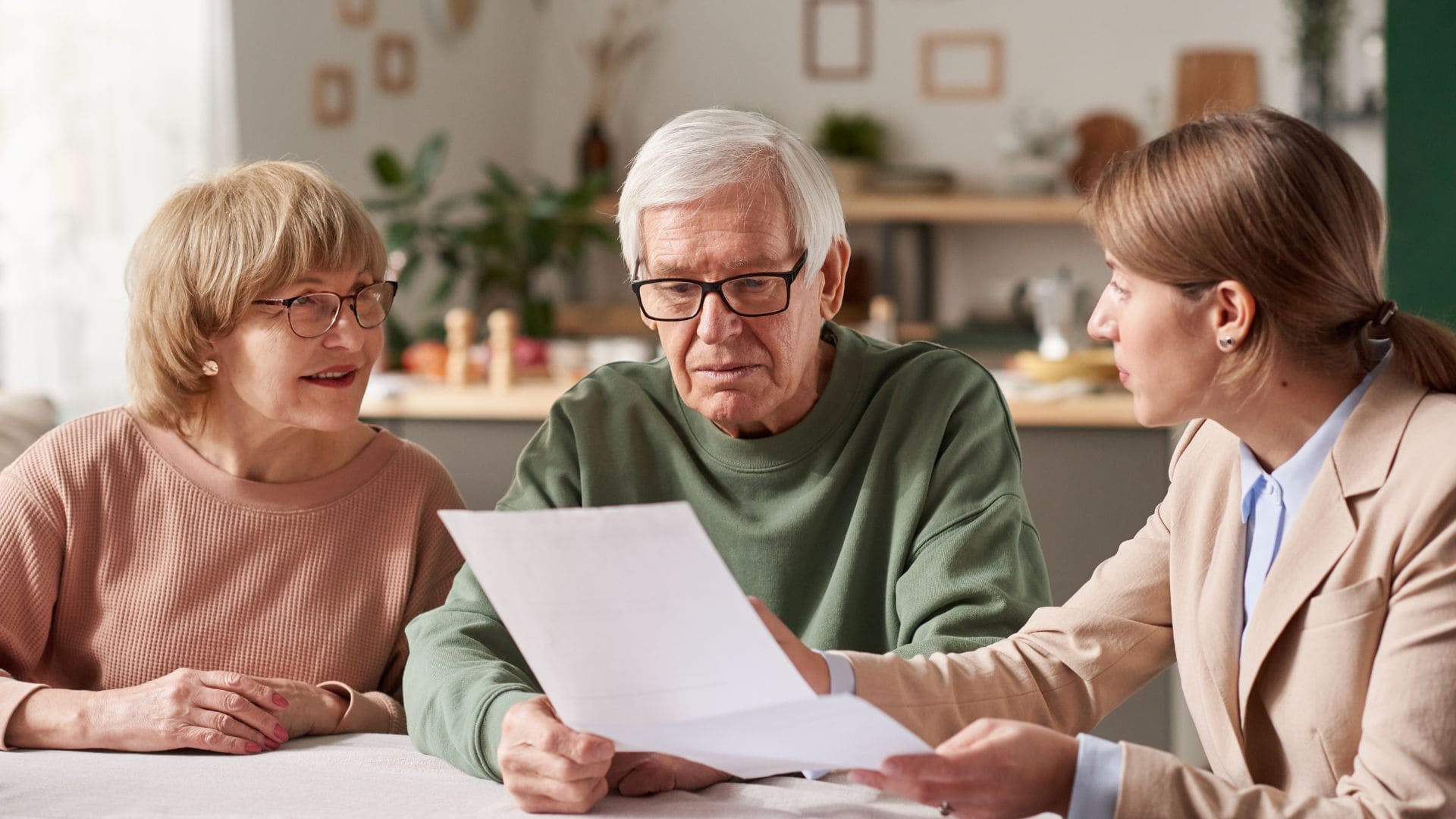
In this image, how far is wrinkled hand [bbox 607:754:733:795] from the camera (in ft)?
4.17

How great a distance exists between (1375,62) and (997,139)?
1.59 meters

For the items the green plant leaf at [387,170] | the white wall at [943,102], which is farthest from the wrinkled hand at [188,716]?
the white wall at [943,102]

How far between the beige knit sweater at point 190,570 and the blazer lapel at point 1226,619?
0.91 metres

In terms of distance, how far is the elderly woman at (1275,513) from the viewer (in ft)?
3.51

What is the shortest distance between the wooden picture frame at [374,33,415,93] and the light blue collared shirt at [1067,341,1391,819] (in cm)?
515

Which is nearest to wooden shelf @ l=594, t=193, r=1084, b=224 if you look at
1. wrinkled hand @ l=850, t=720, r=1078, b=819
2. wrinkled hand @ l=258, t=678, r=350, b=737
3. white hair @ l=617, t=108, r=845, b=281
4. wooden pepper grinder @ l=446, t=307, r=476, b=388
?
wooden pepper grinder @ l=446, t=307, r=476, b=388

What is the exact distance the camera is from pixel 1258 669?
Result: 1177 millimetres

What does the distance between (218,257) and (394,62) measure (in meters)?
4.51

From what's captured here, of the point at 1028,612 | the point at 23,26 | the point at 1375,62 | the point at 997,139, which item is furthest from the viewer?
the point at 997,139

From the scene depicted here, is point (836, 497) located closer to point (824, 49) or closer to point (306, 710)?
point (306, 710)

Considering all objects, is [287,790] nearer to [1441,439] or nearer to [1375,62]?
[1441,439]

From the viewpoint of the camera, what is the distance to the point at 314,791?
131cm

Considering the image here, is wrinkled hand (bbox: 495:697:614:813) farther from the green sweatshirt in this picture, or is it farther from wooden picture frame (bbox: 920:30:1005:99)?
wooden picture frame (bbox: 920:30:1005:99)

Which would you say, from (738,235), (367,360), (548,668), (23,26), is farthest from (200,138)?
(548,668)
